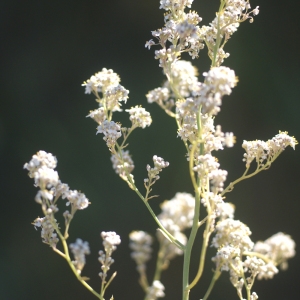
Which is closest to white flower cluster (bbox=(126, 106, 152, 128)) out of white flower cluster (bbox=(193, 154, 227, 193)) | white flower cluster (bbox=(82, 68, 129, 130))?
white flower cluster (bbox=(82, 68, 129, 130))

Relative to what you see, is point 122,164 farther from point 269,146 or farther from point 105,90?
point 269,146

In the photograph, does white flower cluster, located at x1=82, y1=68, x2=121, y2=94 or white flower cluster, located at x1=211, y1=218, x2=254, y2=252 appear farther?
white flower cluster, located at x1=82, y1=68, x2=121, y2=94

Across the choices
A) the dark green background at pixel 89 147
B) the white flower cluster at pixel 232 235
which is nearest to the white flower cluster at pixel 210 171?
the white flower cluster at pixel 232 235

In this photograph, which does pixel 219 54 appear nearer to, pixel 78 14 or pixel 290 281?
pixel 78 14

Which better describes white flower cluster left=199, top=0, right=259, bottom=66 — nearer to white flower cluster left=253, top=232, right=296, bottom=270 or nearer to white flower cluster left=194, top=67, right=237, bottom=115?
white flower cluster left=194, top=67, right=237, bottom=115

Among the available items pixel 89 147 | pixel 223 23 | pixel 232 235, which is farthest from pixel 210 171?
pixel 89 147

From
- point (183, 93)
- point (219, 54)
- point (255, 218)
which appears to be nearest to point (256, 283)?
point (255, 218)

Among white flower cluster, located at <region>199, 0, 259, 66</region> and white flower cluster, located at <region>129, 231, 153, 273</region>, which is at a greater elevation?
white flower cluster, located at <region>199, 0, 259, 66</region>

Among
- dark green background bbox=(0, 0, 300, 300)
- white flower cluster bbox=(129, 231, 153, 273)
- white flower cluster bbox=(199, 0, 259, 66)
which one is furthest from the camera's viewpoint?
dark green background bbox=(0, 0, 300, 300)
